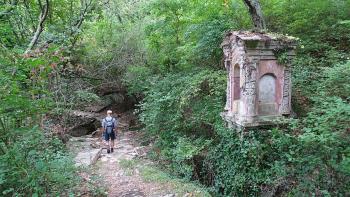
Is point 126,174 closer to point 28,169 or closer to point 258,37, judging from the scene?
point 28,169

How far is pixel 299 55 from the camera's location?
8992mm

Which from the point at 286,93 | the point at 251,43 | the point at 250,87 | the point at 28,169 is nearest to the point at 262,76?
the point at 250,87

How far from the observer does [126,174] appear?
855 centimetres

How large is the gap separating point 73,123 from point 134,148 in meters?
3.30

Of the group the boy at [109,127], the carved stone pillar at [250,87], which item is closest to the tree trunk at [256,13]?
the carved stone pillar at [250,87]

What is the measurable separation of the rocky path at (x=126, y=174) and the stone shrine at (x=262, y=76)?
7.57ft

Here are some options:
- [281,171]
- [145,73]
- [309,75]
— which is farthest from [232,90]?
[145,73]

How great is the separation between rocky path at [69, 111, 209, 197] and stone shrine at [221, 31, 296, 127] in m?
2.31

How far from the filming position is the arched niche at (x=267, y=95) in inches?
292

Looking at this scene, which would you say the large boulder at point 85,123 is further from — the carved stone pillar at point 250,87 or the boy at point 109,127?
the carved stone pillar at point 250,87

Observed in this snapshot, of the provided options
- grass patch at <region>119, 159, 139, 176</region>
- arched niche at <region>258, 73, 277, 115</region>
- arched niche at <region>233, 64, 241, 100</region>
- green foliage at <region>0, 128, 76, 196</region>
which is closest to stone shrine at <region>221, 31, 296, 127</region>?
arched niche at <region>258, 73, 277, 115</region>

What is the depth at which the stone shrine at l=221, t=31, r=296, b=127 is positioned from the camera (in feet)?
23.5

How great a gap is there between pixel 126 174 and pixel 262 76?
465cm

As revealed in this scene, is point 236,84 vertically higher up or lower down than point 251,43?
lower down
